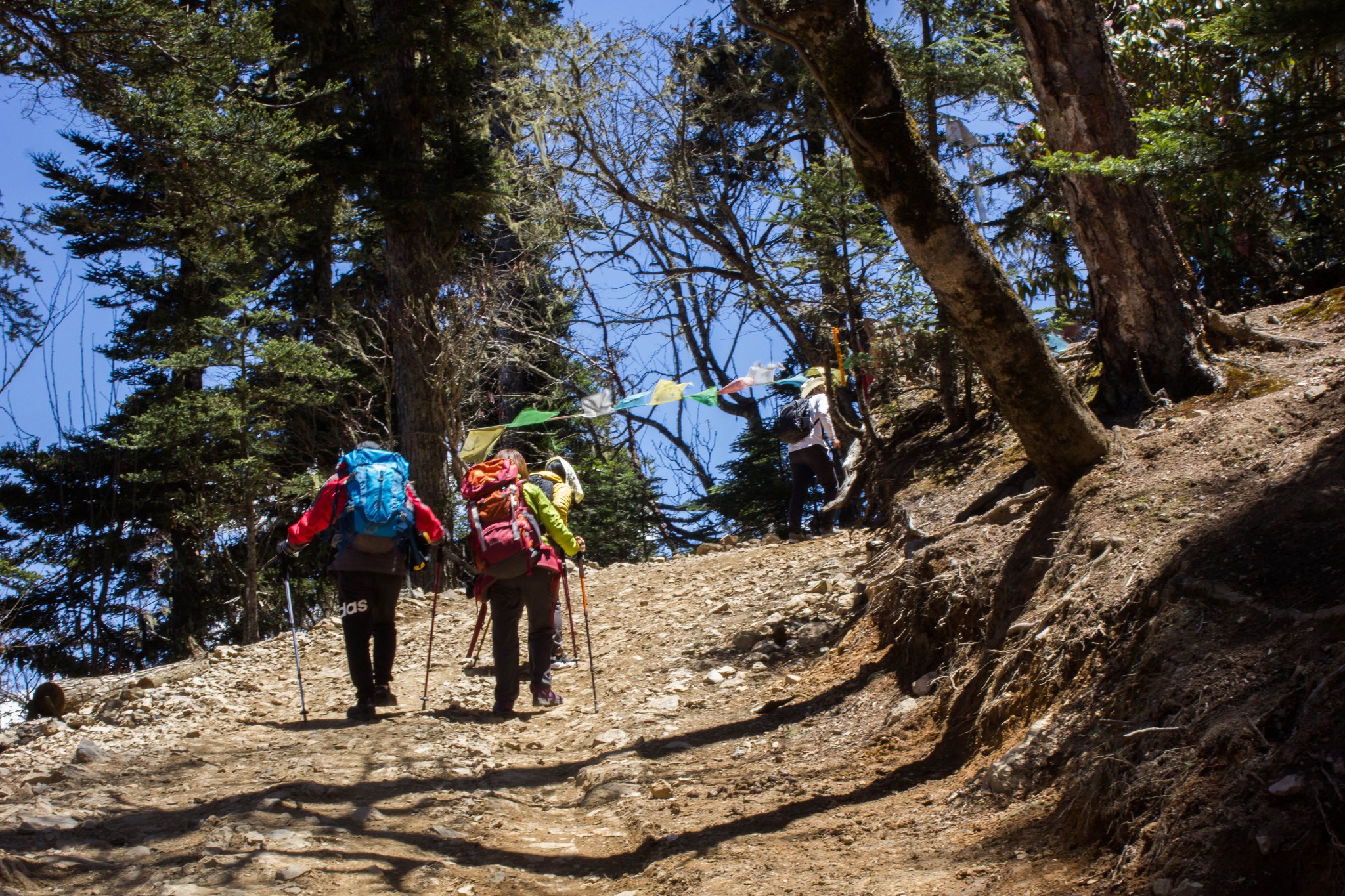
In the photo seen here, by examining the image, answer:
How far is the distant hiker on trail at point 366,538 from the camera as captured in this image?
608cm

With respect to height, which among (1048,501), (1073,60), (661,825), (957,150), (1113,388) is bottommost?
(661,825)

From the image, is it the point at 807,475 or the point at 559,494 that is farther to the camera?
the point at 807,475

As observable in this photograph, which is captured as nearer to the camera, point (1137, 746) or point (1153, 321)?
point (1137, 746)

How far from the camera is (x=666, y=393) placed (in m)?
13.9

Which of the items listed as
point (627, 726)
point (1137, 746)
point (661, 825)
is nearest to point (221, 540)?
point (627, 726)

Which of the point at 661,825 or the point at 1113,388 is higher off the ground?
the point at 1113,388

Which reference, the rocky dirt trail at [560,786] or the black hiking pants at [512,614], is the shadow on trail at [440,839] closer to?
the rocky dirt trail at [560,786]

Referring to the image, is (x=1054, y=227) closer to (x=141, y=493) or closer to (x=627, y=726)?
(x=627, y=726)

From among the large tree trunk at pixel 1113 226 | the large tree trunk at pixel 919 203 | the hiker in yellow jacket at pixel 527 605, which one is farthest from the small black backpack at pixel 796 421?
the large tree trunk at pixel 919 203

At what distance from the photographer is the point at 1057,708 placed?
338 cm

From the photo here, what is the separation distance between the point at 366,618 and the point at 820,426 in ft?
18.9

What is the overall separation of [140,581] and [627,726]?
8.47 metres

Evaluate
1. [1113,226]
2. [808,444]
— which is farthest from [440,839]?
[808,444]

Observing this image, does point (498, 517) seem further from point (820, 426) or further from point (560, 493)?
point (820, 426)
